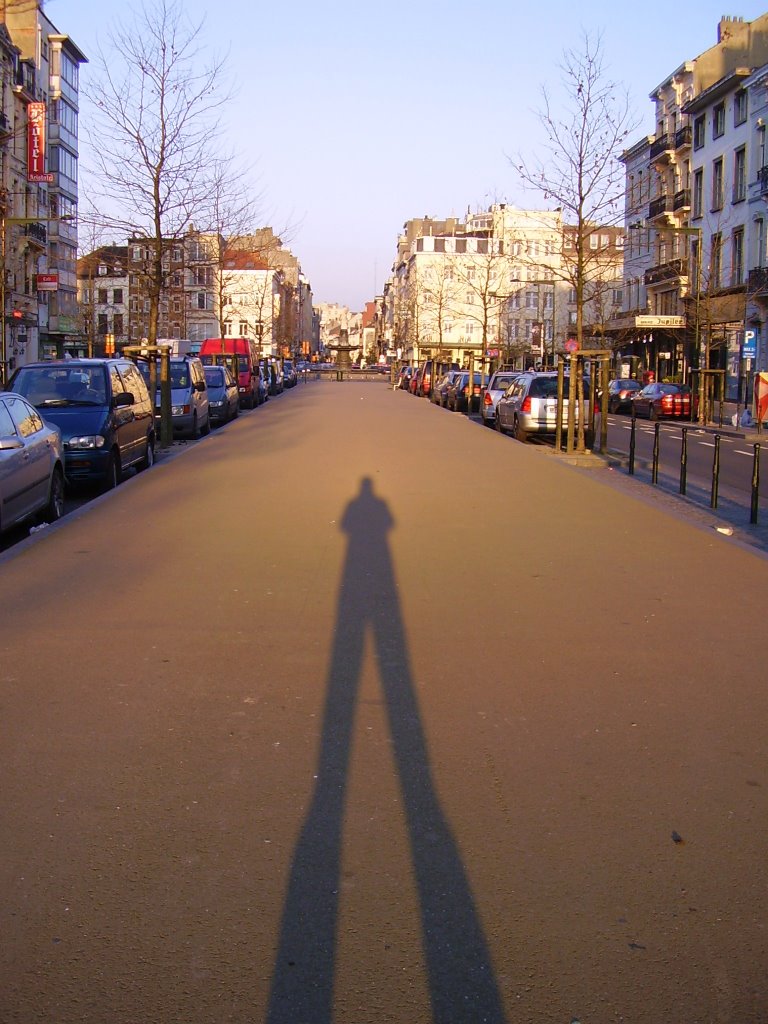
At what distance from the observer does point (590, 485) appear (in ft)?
52.5

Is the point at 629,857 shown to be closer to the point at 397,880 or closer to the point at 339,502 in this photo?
the point at 397,880

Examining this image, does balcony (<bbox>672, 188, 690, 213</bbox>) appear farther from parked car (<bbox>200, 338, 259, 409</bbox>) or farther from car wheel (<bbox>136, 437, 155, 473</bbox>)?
car wheel (<bbox>136, 437, 155, 473</bbox>)

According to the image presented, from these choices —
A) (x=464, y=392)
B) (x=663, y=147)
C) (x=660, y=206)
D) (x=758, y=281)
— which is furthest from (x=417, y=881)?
(x=663, y=147)

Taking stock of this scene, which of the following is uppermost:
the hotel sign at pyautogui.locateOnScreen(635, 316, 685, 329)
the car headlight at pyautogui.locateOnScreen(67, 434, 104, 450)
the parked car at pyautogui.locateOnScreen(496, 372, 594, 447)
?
the hotel sign at pyautogui.locateOnScreen(635, 316, 685, 329)

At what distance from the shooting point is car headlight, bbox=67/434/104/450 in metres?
15.1

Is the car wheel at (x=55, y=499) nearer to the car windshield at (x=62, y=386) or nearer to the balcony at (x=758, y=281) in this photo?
the car windshield at (x=62, y=386)

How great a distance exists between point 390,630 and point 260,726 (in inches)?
80.0

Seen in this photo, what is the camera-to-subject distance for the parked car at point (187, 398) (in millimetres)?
24984

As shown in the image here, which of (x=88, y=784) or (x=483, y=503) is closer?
(x=88, y=784)

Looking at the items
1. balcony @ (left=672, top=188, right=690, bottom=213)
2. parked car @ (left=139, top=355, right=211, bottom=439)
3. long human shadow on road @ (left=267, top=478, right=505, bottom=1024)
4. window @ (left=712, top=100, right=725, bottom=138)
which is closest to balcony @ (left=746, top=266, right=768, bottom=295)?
window @ (left=712, top=100, right=725, bottom=138)

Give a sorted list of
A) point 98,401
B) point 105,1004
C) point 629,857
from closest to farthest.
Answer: point 105,1004
point 629,857
point 98,401

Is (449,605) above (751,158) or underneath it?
underneath

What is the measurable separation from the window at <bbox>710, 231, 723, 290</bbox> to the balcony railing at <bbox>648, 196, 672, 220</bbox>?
8.17 m

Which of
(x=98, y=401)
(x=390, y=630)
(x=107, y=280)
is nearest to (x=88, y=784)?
(x=390, y=630)
